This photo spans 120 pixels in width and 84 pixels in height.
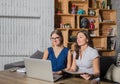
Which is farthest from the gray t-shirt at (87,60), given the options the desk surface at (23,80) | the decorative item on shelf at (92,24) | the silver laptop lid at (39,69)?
the decorative item on shelf at (92,24)

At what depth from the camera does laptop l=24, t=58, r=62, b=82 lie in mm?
2576

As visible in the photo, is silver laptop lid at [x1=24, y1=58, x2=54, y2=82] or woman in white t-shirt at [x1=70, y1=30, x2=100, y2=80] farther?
woman in white t-shirt at [x1=70, y1=30, x2=100, y2=80]

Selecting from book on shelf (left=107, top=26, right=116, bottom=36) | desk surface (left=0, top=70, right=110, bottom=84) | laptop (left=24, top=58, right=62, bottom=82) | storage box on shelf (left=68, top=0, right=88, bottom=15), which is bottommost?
desk surface (left=0, top=70, right=110, bottom=84)

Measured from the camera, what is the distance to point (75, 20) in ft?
19.8

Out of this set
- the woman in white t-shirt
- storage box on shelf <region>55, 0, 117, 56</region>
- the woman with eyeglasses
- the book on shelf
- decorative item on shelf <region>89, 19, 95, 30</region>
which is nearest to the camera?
the woman in white t-shirt

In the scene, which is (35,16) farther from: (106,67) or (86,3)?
(106,67)

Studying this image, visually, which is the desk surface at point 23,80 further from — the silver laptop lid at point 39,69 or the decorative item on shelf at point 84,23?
the decorative item on shelf at point 84,23

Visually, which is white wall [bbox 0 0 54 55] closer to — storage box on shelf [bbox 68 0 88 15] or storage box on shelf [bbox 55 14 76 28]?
storage box on shelf [bbox 55 14 76 28]

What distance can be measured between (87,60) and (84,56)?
6 centimetres

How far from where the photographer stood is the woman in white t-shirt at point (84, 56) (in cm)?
309

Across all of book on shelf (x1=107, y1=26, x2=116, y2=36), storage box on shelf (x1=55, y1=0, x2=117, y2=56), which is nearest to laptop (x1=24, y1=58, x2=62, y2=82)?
storage box on shelf (x1=55, y1=0, x2=117, y2=56)

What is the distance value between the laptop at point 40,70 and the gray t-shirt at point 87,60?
478 millimetres

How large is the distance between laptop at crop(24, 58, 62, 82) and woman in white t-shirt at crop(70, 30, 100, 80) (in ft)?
1.56

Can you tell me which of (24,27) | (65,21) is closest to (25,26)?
(24,27)
